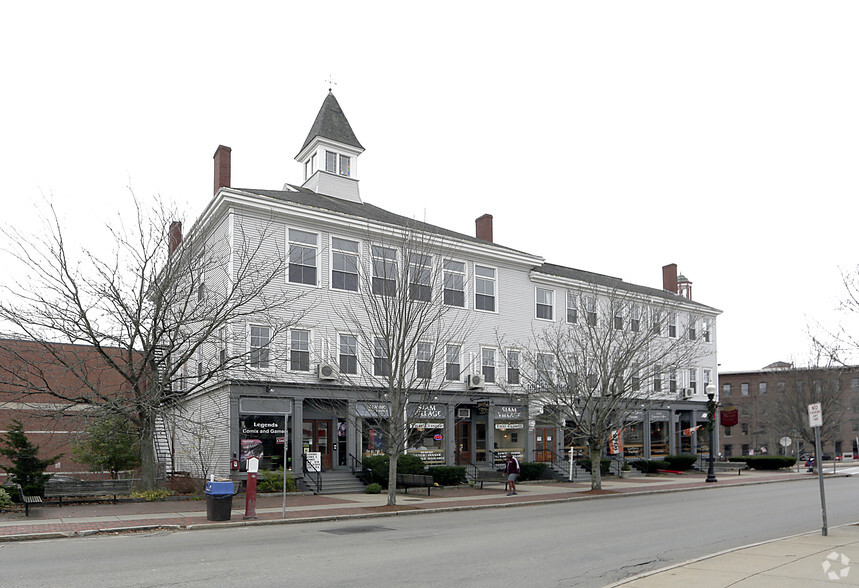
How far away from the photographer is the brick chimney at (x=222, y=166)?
29500 mm

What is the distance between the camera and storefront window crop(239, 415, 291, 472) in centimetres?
2605

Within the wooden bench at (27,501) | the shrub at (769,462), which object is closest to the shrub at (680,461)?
the shrub at (769,462)

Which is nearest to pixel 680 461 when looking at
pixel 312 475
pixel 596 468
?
pixel 596 468

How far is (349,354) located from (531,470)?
10.2 m

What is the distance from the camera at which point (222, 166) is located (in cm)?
2952

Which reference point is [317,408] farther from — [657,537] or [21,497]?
[657,537]

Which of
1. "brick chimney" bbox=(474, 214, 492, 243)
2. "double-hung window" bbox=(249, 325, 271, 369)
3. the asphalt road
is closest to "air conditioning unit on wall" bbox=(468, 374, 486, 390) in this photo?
"brick chimney" bbox=(474, 214, 492, 243)

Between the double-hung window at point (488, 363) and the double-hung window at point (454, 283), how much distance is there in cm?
265

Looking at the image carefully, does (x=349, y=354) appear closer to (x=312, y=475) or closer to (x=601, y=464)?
(x=312, y=475)

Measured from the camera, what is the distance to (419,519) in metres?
19.3

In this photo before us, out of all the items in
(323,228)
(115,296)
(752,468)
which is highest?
(323,228)

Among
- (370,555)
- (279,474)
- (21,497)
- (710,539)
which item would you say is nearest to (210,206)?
(279,474)

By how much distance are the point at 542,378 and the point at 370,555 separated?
20902mm

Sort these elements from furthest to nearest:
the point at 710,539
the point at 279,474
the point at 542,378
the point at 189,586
A: the point at 542,378 → the point at 279,474 → the point at 710,539 → the point at 189,586
